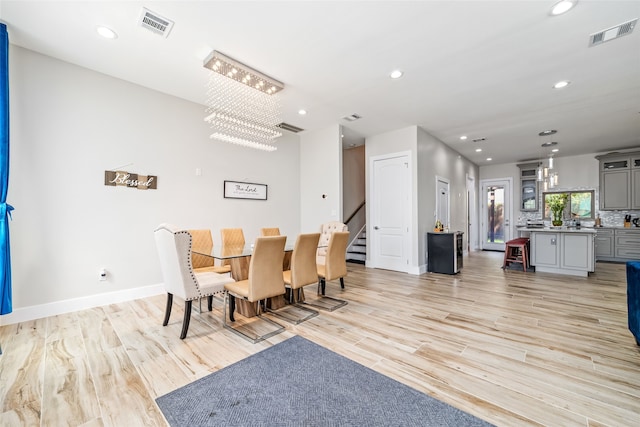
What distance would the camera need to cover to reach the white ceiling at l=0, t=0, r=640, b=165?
2.38 meters

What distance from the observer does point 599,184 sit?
24.2 feet

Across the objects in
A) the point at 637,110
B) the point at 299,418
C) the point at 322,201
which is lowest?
the point at 299,418

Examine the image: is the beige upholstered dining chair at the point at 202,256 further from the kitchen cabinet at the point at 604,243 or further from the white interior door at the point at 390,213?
the kitchen cabinet at the point at 604,243

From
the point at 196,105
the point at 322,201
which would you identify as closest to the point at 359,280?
the point at 322,201

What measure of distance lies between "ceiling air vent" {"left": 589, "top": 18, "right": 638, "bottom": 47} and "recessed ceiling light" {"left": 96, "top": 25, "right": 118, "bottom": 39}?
4.90 m

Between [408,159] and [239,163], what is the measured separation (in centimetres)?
343

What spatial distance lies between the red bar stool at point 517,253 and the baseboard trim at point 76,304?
7012 mm

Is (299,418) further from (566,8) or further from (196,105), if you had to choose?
(196,105)

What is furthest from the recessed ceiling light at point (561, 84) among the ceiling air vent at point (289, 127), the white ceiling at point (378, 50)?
the ceiling air vent at point (289, 127)

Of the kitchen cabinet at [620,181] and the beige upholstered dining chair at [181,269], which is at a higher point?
the kitchen cabinet at [620,181]

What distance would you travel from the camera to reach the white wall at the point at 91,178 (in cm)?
298

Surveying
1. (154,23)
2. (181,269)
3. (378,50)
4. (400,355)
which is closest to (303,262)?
(181,269)

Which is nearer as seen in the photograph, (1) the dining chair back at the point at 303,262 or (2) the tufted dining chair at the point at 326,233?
(1) the dining chair back at the point at 303,262

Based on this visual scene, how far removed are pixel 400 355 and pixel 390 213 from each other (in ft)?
12.5
